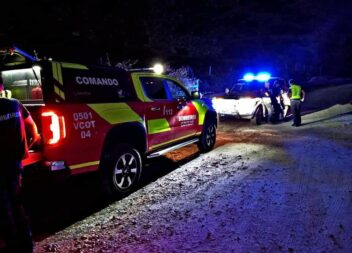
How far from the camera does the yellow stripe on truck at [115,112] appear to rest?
4391mm

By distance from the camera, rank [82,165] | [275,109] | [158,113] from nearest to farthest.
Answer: [82,165] < [158,113] < [275,109]

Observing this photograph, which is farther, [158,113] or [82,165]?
[158,113]

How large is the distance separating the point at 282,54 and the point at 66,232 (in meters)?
42.9

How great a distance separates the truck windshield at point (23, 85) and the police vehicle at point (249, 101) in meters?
7.66

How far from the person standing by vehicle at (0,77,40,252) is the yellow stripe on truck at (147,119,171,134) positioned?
2.54 metres

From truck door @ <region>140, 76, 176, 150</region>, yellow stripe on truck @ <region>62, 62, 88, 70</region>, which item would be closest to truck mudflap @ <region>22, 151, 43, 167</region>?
yellow stripe on truck @ <region>62, 62, 88, 70</region>

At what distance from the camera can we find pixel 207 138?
7.91 meters

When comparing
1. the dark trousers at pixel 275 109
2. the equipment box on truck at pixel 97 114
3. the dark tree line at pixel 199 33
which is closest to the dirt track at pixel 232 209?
the equipment box on truck at pixel 97 114

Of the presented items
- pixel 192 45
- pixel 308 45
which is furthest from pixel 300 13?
pixel 192 45

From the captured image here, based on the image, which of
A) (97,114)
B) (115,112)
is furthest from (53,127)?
(115,112)

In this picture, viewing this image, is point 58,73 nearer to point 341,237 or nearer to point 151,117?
point 151,117

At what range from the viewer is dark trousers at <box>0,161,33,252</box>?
115 inches

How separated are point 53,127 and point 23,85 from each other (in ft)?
6.40

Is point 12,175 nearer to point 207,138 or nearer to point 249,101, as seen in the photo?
point 207,138
